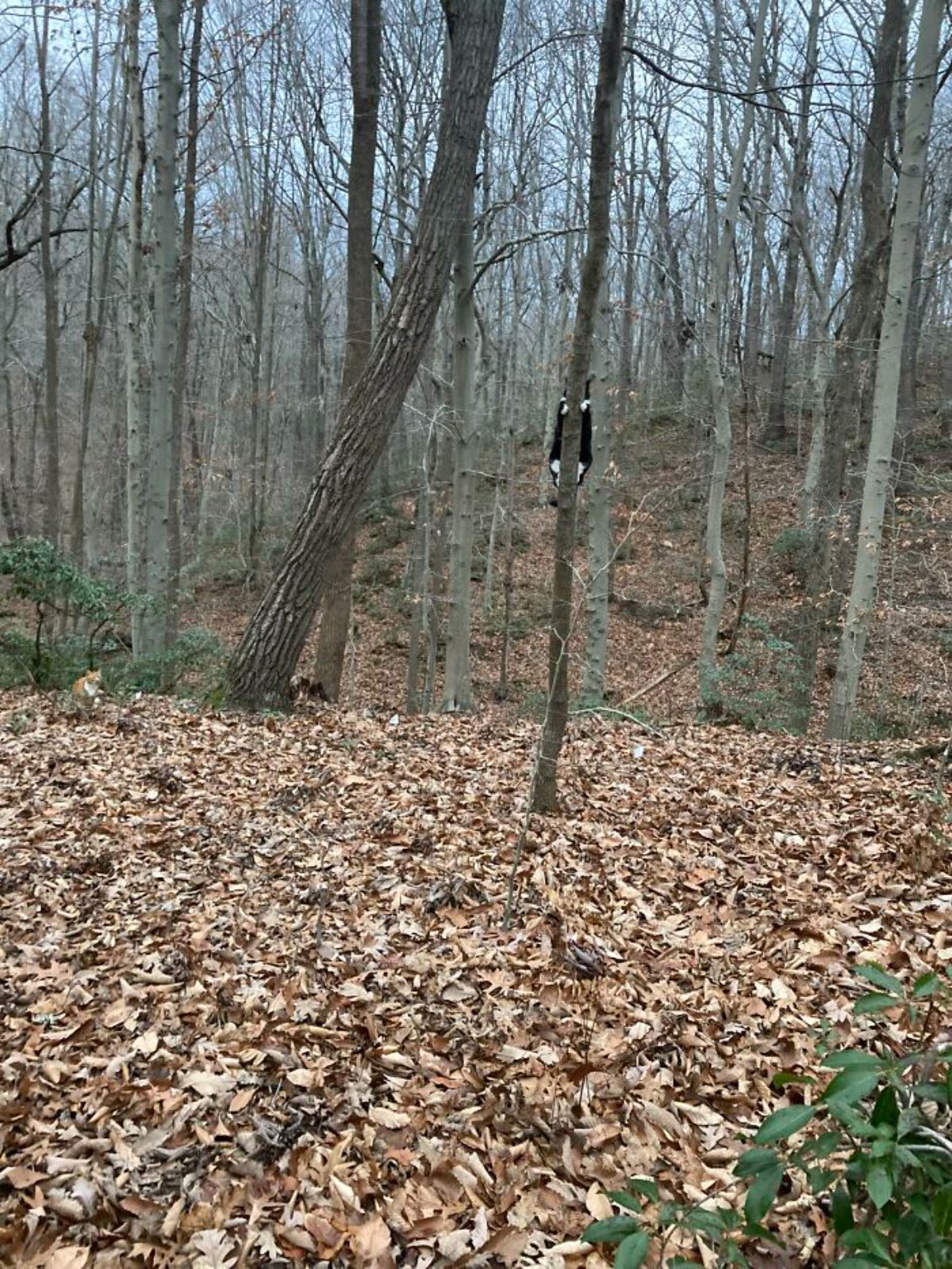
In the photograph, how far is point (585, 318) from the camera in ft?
13.8

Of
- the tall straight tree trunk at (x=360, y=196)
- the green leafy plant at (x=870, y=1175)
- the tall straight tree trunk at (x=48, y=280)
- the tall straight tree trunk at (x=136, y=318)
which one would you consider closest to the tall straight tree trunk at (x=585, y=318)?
the green leafy plant at (x=870, y=1175)

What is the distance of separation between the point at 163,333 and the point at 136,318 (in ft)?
6.36

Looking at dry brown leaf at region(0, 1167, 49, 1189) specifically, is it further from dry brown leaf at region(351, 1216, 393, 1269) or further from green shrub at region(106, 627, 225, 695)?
green shrub at region(106, 627, 225, 695)

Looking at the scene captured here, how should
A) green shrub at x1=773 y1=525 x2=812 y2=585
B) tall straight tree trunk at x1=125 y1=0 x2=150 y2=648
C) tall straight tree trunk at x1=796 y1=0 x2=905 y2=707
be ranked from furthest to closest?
green shrub at x1=773 y1=525 x2=812 y2=585 < tall straight tree trunk at x1=125 y1=0 x2=150 y2=648 < tall straight tree trunk at x1=796 y1=0 x2=905 y2=707

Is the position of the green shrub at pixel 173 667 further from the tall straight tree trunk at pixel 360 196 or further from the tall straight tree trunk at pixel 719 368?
the tall straight tree trunk at pixel 719 368

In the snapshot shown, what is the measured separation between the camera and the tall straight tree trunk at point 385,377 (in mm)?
6891

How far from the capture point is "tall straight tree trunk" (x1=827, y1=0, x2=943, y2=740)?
7551 mm

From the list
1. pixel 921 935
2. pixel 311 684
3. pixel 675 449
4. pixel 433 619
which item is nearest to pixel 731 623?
pixel 433 619

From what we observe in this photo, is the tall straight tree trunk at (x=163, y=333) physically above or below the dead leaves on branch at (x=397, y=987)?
above

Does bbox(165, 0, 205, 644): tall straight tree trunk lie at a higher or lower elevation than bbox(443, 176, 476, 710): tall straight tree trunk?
higher

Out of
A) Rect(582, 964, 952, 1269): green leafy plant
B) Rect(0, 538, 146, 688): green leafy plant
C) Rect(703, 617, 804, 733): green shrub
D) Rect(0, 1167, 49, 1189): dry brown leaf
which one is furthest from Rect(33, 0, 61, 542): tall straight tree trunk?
Rect(582, 964, 952, 1269): green leafy plant

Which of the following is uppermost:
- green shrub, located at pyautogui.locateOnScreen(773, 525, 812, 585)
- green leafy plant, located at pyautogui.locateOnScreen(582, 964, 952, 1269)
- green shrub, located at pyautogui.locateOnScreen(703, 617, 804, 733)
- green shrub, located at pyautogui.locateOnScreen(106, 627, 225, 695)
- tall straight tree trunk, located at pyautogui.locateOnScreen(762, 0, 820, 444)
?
tall straight tree trunk, located at pyautogui.locateOnScreen(762, 0, 820, 444)

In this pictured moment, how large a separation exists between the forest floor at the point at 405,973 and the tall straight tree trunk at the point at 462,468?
321 centimetres

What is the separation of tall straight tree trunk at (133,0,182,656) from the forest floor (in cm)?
314
